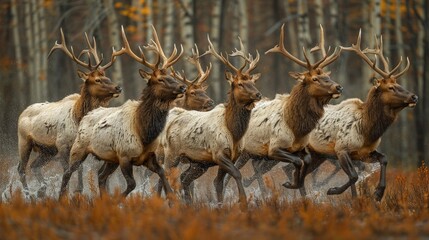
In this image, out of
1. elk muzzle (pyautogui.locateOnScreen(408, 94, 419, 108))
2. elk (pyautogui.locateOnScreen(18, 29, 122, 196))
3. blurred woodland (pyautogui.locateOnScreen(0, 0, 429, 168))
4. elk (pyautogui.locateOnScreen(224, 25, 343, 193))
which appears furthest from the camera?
blurred woodland (pyautogui.locateOnScreen(0, 0, 429, 168))

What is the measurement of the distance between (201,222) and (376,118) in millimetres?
6009

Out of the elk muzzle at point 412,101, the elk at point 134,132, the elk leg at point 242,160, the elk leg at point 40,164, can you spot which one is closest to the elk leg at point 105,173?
the elk at point 134,132

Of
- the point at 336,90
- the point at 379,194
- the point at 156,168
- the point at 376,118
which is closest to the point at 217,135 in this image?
the point at 156,168

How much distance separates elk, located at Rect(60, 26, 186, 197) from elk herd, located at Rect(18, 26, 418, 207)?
13mm

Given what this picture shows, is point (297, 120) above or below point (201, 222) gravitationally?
above

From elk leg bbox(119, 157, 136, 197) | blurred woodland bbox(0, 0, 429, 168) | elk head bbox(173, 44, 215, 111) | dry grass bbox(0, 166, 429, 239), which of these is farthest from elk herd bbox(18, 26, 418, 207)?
blurred woodland bbox(0, 0, 429, 168)

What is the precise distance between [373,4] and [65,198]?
1255 centimetres

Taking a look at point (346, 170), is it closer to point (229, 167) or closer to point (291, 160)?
point (291, 160)

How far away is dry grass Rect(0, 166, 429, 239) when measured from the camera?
311 inches

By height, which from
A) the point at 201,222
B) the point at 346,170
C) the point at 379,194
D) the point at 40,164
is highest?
the point at 201,222

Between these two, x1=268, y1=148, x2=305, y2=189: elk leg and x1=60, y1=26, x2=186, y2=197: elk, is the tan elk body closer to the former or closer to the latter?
x1=268, y1=148, x2=305, y2=189: elk leg

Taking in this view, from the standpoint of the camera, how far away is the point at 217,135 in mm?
12766

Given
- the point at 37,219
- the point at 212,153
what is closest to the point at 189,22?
the point at 212,153

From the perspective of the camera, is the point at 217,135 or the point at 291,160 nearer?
the point at 217,135
